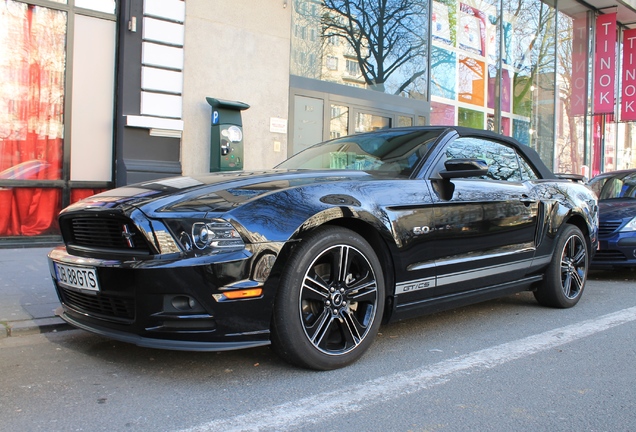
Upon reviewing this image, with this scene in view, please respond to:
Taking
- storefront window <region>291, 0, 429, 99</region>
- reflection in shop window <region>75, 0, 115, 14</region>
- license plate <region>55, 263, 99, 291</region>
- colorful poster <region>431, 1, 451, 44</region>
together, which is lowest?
license plate <region>55, 263, 99, 291</region>

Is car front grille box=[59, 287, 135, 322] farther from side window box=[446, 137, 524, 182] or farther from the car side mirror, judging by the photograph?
Result: side window box=[446, 137, 524, 182]

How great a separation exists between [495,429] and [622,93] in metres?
23.0

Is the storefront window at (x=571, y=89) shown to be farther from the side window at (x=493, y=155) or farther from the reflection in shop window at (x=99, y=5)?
the side window at (x=493, y=155)

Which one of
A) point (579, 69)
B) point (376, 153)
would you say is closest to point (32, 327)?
point (376, 153)

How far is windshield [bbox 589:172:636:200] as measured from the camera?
8.24m

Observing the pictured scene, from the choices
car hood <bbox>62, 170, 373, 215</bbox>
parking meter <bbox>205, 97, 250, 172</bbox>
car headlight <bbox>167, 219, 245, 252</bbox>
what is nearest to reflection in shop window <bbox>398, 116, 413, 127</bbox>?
parking meter <bbox>205, 97, 250, 172</bbox>

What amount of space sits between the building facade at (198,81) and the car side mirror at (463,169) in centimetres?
585

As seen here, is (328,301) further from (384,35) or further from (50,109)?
(384,35)

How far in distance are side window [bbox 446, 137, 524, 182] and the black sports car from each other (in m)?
0.03

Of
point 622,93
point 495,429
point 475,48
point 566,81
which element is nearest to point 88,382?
point 495,429

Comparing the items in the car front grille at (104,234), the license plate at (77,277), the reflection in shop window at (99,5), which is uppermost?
the reflection in shop window at (99,5)

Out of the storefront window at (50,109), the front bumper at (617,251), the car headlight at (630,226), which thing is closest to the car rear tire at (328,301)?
the front bumper at (617,251)

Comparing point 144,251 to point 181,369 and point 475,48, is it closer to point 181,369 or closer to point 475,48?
point 181,369

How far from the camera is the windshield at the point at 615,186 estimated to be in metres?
8.24
